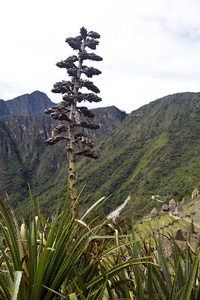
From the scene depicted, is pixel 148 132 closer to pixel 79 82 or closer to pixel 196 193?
pixel 196 193

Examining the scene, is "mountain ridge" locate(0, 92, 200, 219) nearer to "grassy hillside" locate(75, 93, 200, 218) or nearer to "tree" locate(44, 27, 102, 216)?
"grassy hillside" locate(75, 93, 200, 218)

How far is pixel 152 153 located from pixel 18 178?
102m

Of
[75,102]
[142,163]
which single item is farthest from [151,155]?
[75,102]

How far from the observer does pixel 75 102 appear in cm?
399

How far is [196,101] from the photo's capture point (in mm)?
159500

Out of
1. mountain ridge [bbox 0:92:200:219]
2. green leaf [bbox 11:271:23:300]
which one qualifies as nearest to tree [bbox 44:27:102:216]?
green leaf [bbox 11:271:23:300]

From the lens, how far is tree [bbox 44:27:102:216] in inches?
138

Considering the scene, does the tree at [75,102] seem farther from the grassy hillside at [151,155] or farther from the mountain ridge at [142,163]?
the mountain ridge at [142,163]

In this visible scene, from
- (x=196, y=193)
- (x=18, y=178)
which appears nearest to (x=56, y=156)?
(x=18, y=178)

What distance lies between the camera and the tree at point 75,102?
11.5 feet

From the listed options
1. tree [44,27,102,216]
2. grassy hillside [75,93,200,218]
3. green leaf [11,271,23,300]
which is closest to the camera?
green leaf [11,271,23,300]

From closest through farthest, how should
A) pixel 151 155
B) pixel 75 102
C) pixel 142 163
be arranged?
pixel 75 102 < pixel 151 155 < pixel 142 163

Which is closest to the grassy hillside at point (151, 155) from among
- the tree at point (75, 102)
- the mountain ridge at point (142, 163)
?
the mountain ridge at point (142, 163)

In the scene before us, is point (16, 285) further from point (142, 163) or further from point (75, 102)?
point (142, 163)
